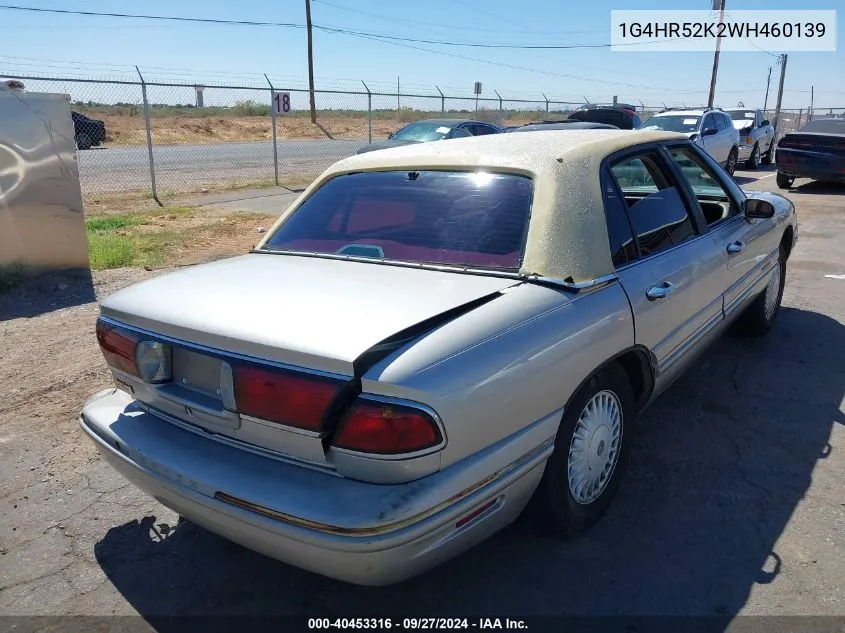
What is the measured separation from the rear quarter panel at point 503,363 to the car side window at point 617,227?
0.98 ft

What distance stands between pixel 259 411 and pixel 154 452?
53 centimetres

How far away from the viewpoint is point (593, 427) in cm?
289

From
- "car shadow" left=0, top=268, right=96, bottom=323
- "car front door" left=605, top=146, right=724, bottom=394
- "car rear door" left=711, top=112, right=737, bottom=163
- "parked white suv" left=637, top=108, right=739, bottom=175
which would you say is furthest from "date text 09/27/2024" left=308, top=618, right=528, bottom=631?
"car rear door" left=711, top=112, right=737, bottom=163

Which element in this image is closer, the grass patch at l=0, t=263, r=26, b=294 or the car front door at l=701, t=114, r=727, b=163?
the grass patch at l=0, t=263, r=26, b=294

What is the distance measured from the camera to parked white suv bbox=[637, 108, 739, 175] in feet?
48.9

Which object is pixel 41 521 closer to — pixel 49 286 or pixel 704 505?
pixel 704 505

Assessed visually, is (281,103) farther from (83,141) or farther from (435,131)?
(83,141)

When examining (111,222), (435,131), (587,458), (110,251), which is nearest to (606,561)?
(587,458)

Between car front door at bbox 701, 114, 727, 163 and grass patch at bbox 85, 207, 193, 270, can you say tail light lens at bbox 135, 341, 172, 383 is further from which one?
car front door at bbox 701, 114, 727, 163

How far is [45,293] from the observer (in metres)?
6.66

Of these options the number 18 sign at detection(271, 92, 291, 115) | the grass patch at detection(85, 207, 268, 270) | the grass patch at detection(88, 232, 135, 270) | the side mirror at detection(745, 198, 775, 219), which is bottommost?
the grass patch at detection(85, 207, 268, 270)

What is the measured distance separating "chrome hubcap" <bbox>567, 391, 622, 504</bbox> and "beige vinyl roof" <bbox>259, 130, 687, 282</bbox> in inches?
21.8

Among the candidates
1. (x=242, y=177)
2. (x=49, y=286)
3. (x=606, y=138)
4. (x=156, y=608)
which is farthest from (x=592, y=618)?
(x=242, y=177)

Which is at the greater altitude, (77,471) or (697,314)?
(697,314)
